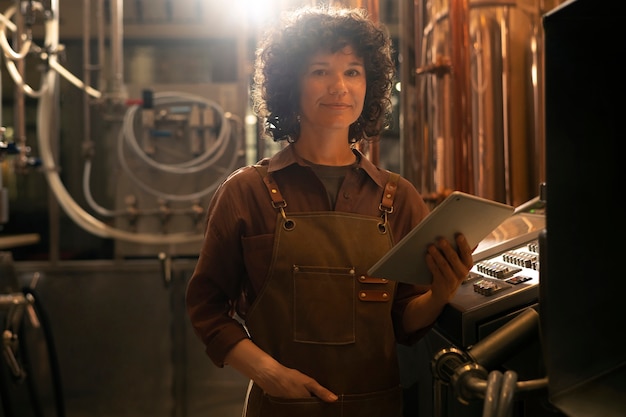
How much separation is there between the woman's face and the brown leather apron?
16cm

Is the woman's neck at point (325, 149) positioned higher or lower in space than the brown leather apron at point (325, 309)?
higher

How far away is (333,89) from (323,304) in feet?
1.24

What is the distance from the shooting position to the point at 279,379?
3.75 ft

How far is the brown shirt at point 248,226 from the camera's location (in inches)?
47.3

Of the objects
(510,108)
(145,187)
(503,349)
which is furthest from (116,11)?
(503,349)

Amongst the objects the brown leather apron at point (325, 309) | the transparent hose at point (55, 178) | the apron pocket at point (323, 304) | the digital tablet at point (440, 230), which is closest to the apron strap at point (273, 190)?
the brown leather apron at point (325, 309)

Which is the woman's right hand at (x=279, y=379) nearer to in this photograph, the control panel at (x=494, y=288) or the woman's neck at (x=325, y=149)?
the control panel at (x=494, y=288)

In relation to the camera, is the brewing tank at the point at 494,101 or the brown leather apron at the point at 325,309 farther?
the brewing tank at the point at 494,101

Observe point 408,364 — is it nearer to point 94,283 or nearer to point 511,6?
point 511,6

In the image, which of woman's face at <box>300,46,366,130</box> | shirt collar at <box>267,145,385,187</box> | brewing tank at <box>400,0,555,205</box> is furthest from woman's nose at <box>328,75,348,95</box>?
brewing tank at <box>400,0,555,205</box>

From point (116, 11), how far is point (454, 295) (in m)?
2.57

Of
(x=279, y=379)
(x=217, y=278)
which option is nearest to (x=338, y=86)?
(x=217, y=278)

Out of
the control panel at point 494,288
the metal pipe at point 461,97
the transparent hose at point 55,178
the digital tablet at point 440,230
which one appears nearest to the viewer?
the digital tablet at point 440,230

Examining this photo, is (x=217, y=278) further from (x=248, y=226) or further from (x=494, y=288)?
(x=494, y=288)
